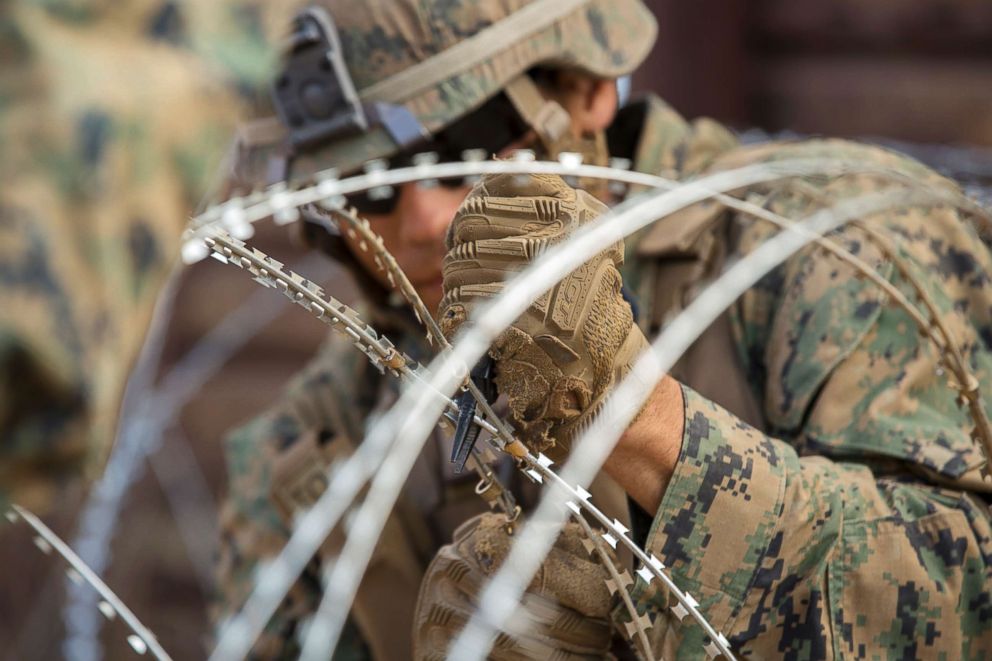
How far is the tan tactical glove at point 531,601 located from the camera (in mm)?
1146

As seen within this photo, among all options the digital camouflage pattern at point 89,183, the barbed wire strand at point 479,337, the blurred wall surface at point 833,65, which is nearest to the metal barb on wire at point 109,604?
the barbed wire strand at point 479,337

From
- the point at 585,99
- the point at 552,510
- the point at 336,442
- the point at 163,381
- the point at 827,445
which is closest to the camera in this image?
the point at 552,510

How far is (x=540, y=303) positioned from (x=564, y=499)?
6.0 inches

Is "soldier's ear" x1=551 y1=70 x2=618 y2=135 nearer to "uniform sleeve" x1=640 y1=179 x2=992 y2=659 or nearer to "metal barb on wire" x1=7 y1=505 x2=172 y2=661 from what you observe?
"uniform sleeve" x1=640 y1=179 x2=992 y2=659

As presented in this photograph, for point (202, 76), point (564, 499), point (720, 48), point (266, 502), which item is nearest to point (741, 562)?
point (564, 499)

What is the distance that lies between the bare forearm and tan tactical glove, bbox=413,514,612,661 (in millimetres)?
66

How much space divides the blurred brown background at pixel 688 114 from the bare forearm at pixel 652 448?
2.12 meters

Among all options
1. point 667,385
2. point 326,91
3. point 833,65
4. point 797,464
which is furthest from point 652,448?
point 833,65

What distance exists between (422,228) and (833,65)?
222 cm

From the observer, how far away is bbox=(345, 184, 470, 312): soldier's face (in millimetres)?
1586

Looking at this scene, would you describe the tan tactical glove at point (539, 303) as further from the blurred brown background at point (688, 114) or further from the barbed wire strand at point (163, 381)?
the blurred brown background at point (688, 114)

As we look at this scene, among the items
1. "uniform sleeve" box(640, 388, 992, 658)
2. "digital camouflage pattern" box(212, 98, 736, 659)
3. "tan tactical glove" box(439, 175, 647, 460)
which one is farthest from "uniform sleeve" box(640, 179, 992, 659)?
"digital camouflage pattern" box(212, 98, 736, 659)

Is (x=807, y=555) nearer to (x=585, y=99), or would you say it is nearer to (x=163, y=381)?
(x=585, y=99)

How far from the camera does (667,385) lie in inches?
44.2
